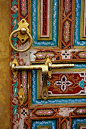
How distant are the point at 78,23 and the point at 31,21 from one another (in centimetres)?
22

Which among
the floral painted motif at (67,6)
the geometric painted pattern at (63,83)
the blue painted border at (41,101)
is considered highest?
the floral painted motif at (67,6)

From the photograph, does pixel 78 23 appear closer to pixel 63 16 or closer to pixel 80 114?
pixel 63 16

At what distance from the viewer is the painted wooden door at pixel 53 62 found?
534 mm

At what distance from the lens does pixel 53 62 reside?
55 centimetres

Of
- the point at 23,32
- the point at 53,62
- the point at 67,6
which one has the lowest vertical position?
the point at 53,62

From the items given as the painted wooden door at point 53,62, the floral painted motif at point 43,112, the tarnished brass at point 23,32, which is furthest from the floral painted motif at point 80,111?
the tarnished brass at point 23,32

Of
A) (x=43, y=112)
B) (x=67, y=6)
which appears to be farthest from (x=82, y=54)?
(x=43, y=112)

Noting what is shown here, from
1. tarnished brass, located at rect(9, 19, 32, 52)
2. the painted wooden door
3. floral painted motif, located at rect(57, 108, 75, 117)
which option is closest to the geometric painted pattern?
the painted wooden door

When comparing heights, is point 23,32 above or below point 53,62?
above

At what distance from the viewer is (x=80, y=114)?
58 centimetres

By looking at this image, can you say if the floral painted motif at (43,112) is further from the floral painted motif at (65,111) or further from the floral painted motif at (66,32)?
the floral painted motif at (66,32)

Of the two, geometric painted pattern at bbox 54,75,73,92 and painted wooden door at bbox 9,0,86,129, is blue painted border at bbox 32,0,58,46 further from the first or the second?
geometric painted pattern at bbox 54,75,73,92

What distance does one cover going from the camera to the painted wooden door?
21.0 inches

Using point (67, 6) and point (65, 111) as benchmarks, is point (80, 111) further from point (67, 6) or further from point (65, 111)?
point (67, 6)
